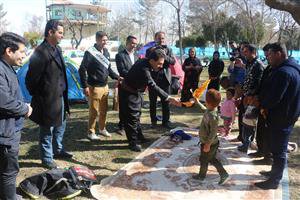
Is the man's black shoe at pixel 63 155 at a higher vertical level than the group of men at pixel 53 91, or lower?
lower

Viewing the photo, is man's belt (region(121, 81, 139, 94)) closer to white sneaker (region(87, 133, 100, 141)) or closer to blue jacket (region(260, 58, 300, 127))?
white sneaker (region(87, 133, 100, 141))

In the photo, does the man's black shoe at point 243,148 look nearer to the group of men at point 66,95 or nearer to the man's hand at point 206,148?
the group of men at point 66,95

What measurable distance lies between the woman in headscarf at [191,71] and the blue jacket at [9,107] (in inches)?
250

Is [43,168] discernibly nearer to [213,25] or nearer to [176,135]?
[176,135]

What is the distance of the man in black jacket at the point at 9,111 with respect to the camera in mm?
3459

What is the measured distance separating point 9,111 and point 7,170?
632 millimetres

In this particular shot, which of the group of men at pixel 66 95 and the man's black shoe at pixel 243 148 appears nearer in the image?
the group of men at pixel 66 95

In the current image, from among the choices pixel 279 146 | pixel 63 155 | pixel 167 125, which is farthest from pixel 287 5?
pixel 63 155

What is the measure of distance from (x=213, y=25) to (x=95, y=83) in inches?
1047

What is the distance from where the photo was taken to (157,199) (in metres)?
4.21

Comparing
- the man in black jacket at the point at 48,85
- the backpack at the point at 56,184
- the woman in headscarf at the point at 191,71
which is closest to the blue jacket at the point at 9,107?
the backpack at the point at 56,184

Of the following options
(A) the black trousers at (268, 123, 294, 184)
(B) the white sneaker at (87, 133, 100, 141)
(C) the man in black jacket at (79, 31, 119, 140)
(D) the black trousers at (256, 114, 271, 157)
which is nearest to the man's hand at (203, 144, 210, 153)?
(A) the black trousers at (268, 123, 294, 184)

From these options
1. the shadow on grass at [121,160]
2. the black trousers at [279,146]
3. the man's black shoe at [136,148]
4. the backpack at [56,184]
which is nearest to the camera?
the backpack at [56,184]

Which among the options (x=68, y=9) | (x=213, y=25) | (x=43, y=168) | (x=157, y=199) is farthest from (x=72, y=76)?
(x=68, y=9)
